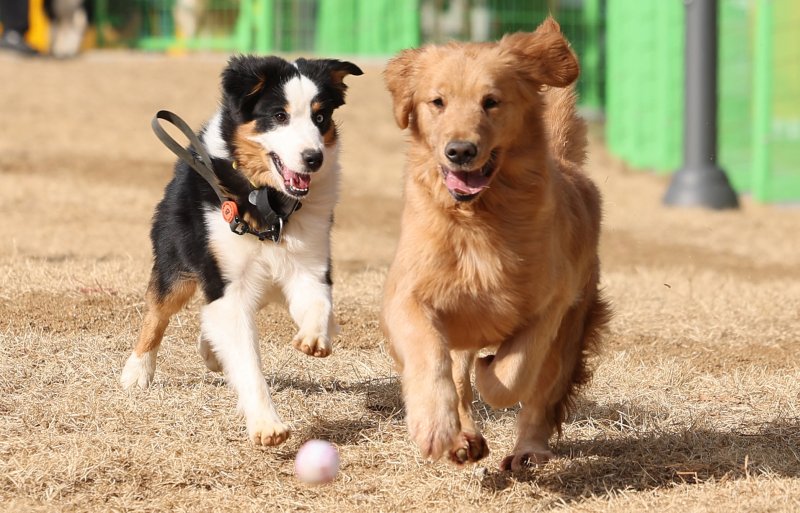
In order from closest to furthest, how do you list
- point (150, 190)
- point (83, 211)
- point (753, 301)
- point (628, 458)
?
point (628, 458) < point (753, 301) < point (83, 211) < point (150, 190)

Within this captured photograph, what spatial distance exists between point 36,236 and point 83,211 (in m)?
1.32

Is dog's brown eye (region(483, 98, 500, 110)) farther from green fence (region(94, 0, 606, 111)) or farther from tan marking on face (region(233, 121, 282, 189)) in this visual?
green fence (region(94, 0, 606, 111))

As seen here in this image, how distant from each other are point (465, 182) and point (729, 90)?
36.7 ft

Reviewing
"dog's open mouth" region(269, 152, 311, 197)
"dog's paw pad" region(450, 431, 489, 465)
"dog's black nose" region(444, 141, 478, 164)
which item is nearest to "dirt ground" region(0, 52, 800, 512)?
"dog's paw pad" region(450, 431, 489, 465)

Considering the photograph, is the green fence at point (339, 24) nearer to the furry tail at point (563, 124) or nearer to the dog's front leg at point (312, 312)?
the furry tail at point (563, 124)

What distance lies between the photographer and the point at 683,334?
661cm

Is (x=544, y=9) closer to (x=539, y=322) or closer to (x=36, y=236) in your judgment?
(x=36, y=236)

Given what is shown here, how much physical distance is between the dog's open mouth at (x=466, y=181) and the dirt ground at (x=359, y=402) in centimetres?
109

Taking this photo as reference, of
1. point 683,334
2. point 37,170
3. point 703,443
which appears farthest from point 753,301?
point 37,170

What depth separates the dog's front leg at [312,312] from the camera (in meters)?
4.39

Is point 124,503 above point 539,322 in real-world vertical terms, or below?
below

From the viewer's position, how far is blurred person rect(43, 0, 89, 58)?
19266mm

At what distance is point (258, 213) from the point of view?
4738mm

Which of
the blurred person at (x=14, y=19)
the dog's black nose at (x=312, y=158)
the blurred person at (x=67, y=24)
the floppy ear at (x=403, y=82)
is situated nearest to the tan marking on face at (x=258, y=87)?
the dog's black nose at (x=312, y=158)
